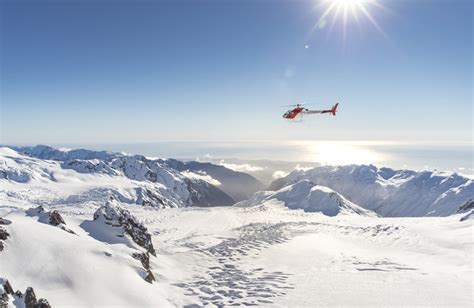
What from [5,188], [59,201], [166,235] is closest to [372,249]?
[166,235]

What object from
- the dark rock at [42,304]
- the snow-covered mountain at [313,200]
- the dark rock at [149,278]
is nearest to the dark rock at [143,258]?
the dark rock at [149,278]

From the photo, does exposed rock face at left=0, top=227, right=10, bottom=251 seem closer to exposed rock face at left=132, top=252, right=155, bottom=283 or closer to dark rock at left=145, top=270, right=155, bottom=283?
exposed rock face at left=132, top=252, right=155, bottom=283

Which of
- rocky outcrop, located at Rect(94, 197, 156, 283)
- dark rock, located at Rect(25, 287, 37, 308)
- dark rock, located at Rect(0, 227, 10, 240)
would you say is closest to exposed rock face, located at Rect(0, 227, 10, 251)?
dark rock, located at Rect(0, 227, 10, 240)

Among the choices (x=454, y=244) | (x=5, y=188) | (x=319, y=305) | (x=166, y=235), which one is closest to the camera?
(x=319, y=305)

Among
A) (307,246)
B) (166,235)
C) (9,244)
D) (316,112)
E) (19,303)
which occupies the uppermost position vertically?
(316,112)

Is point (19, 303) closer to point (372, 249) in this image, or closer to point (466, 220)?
point (372, 249)

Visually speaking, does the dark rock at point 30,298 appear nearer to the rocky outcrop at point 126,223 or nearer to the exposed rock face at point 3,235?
the exposed rock face at point 3,235
